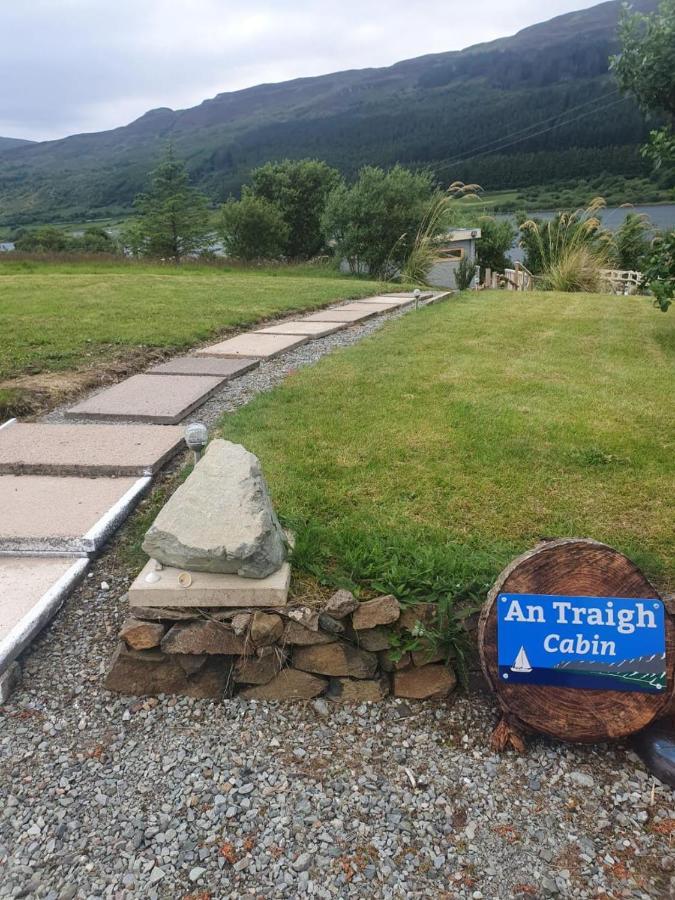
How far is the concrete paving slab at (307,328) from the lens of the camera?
5.94 m

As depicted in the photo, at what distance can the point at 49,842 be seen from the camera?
1.45 m

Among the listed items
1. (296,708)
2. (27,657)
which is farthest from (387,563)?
(27,657)

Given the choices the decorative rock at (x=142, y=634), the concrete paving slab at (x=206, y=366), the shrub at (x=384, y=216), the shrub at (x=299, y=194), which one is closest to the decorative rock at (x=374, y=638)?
the decorative rock at (x=142, y=634)

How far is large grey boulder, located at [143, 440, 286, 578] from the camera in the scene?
1.90m

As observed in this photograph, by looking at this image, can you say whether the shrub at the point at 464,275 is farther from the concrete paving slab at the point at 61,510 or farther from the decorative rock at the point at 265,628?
the decorative rock at the point at 265,628

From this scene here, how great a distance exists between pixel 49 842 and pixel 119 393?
2.91m

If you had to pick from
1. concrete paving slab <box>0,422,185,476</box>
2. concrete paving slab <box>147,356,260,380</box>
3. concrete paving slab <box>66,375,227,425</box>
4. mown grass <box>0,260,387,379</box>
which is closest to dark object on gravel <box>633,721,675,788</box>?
concrete paving slab <box>0,422,185,476</box>

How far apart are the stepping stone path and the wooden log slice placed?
0.62 m

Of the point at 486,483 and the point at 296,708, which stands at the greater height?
the point at 486,483

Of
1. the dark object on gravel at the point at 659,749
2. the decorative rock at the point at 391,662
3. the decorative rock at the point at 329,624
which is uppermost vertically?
the decorative rock at the point at 329,624

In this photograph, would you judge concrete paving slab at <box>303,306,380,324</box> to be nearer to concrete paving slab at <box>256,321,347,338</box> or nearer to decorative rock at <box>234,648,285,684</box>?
concrete paving slab at <box>256,321,347,338</box>

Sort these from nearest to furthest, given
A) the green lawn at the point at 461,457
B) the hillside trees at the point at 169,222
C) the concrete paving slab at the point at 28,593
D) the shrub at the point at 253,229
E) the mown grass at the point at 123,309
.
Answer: the concrete paving slab at the point at 28,593 < the green lawn at the point at 461,457 < the mown grass at the point at 123,309 < the shrub at the point at 253,229 < the hillside trees at the point at 169,222

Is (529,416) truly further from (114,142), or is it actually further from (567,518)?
(114,142)

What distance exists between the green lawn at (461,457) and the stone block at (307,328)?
2.39ft
